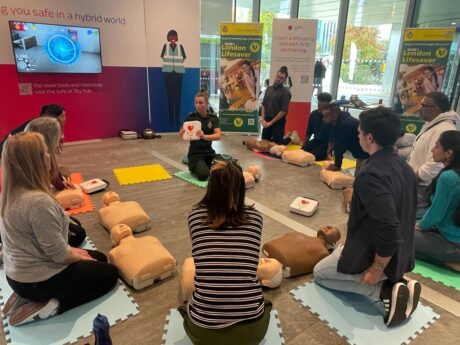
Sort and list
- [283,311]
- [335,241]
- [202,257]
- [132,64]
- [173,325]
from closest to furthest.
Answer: [202,257]
[173,325]
[283,311]
[335,241]
[132,64]

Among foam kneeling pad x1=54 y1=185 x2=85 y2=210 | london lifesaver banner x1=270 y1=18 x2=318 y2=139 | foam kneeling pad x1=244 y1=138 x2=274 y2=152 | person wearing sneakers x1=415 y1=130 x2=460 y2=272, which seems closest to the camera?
person wearing sneakers x1=415 y1=130 x2=460 y2=272

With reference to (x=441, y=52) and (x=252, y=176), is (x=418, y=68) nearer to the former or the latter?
(x=441, y=52)

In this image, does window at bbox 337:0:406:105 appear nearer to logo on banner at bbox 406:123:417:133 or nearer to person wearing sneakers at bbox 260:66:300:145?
logo on banner at bbox 406:123:417:133

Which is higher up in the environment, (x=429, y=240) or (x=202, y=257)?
(x=202, y=257)

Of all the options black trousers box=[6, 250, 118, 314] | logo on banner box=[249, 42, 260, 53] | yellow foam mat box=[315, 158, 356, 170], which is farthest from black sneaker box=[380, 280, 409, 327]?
logo on banner box=[249, 42, 260, 53]

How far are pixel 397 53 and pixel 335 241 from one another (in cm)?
540

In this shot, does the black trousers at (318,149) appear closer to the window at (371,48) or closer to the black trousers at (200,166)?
the black trousers at (200,166)

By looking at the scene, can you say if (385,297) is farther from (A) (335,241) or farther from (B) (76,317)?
(B) (76,317)

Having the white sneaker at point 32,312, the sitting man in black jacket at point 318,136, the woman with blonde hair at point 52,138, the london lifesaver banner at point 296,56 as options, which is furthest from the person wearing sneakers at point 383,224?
the london lifesaver banner at point 296,56

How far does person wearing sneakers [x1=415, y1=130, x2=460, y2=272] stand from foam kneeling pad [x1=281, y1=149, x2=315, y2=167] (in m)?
2.42

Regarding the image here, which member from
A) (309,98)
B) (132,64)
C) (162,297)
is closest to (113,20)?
(132,64)

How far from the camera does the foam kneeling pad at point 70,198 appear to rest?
316cm

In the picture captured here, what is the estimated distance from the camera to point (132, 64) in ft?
20.2

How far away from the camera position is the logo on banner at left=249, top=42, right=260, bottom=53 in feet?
21.2
